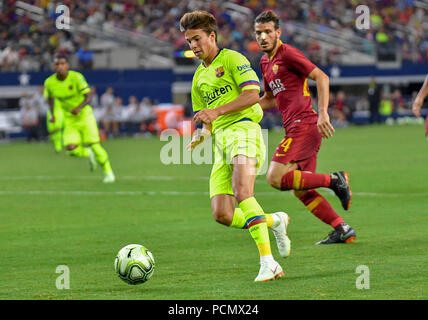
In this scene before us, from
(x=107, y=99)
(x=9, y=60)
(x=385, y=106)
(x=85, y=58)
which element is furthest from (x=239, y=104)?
(x=385, y=106)

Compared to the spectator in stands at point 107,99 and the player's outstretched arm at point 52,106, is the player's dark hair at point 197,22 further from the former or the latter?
the spectator in stands at point 107,99

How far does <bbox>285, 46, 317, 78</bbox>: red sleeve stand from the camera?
8.73 meters

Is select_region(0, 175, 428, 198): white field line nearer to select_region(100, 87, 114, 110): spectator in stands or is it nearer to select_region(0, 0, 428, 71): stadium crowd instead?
select_region(100, 87, 114, 110): spectator in stands

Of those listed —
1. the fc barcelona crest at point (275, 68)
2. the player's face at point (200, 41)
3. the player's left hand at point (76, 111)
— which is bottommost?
the player's left hand at point (76, 111)

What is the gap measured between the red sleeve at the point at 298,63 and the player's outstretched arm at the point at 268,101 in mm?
455

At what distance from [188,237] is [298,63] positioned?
257 centimetres

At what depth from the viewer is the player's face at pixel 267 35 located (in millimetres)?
8648

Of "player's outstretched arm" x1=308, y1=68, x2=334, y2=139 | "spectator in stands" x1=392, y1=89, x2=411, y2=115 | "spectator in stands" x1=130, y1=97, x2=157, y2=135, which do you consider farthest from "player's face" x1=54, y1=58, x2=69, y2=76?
"spectator in stands" x1=392, y1=89, x2=411, y2=115

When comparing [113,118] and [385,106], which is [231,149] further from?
[385,106]

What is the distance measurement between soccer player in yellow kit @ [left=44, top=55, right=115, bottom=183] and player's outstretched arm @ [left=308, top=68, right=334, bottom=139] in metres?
8.88

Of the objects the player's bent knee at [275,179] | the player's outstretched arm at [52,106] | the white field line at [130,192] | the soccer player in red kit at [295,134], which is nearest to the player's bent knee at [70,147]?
the white field line at [130,192]

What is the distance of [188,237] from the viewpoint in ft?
33.0

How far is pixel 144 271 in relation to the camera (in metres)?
7.10

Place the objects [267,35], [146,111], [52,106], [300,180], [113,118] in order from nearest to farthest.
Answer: [267,35], [300,180], [52,106], [113,118], [146,111]
